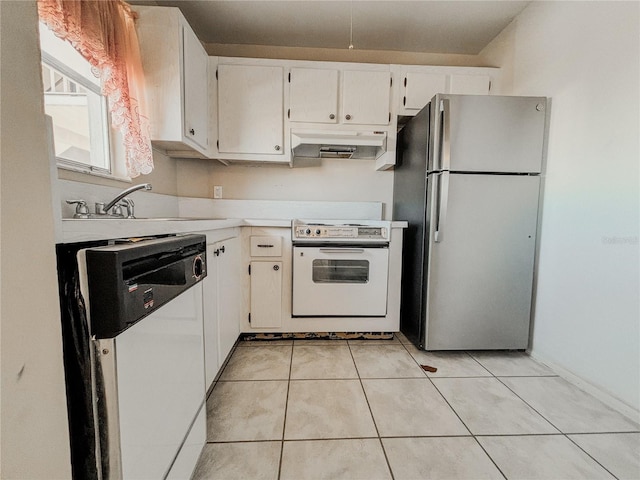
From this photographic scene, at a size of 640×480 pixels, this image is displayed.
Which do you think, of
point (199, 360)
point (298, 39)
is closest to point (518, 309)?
point (199, 360)

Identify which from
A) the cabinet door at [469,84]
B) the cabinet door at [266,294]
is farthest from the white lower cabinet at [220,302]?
the cabinet door at [469,84]

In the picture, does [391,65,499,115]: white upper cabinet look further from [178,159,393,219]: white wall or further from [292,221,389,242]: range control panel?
[292,221,389,242]: range control panel

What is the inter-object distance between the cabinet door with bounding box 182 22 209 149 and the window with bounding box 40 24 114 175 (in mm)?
443

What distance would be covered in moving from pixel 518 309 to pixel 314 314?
138 cm

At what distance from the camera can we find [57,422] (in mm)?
374

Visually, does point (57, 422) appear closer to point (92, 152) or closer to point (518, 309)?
point (92, 152)

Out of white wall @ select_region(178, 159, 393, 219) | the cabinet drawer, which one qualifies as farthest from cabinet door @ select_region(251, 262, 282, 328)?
white wall @ select_region(178, 159, 393, 219)

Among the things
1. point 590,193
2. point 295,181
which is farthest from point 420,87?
point 590,193

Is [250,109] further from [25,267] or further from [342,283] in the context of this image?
[25,267]

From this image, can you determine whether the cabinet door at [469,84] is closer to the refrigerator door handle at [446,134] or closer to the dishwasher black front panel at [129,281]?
the refrigerator door handle at [446,134]

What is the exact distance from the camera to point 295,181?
2.59 meters

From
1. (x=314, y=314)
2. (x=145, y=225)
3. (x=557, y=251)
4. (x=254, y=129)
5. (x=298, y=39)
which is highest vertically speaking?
(x=298, y=39)

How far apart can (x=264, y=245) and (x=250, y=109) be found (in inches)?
42.7

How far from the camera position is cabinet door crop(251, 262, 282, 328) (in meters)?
2.03
